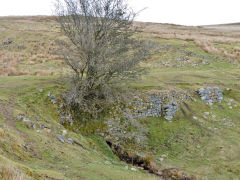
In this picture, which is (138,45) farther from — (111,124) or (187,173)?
(187,173)

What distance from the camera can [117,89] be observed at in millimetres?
Result: 16703

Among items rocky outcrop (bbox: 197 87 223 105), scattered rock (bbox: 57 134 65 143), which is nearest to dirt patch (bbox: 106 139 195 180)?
scattered rock (bbox: 57 134 65 143)

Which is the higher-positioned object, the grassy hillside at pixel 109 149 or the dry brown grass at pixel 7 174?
the dry brown grass at pixel 7 174

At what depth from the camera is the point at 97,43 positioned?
14758mm

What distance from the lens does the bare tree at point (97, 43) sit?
14.3 m

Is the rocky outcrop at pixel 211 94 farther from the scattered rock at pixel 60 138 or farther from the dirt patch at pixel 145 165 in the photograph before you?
the scattered rock at pixel 60 138

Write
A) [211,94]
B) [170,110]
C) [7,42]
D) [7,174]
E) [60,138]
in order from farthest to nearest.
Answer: [7,42] → [211,94] → [170,110] → [60,138] → [7,174]

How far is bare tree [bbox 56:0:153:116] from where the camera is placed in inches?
563

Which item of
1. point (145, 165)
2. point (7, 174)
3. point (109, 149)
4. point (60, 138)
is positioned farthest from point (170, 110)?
point (7, 174)

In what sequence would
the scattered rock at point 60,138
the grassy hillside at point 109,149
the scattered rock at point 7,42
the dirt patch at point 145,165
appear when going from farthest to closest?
the scattered rock at point 7,42 → the dirt patch at point 145,165 → the scattered rock at point 60,138 → the grassy hillside at point 109,149

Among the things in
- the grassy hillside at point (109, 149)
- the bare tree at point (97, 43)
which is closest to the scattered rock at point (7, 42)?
the grassy hillside at point (109, 149)

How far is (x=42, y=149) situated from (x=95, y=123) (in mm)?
6289

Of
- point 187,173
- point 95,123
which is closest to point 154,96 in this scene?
point 95,123

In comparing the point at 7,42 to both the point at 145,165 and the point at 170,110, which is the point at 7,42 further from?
the point at 145,165
